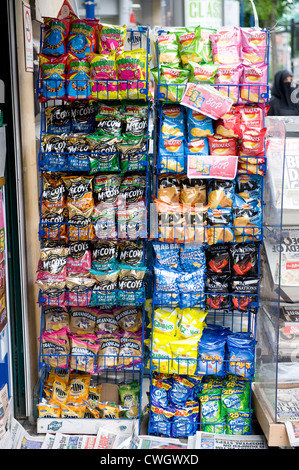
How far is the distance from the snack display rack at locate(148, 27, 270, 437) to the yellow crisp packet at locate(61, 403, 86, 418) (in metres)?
0.45

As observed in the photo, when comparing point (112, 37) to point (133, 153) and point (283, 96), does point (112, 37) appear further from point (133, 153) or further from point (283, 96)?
point (283, 96)

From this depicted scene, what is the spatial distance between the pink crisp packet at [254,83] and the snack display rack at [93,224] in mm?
573

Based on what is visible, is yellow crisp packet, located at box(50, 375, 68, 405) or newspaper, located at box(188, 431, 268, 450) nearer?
newspaper, located at box(188, 431, 268, 450)

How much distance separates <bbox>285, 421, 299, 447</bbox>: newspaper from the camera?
3273 mm

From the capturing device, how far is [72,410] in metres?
3.74

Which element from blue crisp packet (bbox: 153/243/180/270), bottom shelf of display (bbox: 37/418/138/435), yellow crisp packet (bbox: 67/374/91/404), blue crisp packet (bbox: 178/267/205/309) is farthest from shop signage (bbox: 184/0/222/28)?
bottom shelf of display (bbox: 37/418/138/435)

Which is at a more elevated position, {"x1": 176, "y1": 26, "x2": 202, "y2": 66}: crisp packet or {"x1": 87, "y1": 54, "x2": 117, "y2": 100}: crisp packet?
{"x1": 176, "y1": 26, "x2": 202, "y2": 66}: crisp packet

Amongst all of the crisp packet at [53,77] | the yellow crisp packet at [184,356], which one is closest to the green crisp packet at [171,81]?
the crisp packet at [53,77]

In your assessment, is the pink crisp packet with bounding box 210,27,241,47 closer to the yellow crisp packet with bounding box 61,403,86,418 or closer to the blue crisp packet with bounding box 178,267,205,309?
the blue crisp packet with bounding box 178,267,205,309

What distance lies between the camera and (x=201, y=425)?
3.75 m

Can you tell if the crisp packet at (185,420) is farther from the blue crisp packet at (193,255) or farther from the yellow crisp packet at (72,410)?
the blue crisp packet at (193,255)

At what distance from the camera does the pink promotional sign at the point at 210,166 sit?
11.1ft

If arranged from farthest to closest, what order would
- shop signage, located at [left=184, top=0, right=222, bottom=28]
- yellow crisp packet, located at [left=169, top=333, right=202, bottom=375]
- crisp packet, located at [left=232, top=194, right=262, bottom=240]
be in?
shop signage, located at [left=184, top=0, right=222, bottom=28] < yellow crisp packet, located at [left=169, top=333, right=202, bottom=375] < crisp packet, located at [left=232, top=194, right=262, bottom=240]

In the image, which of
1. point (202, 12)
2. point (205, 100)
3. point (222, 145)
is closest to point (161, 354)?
point (222, 145)
